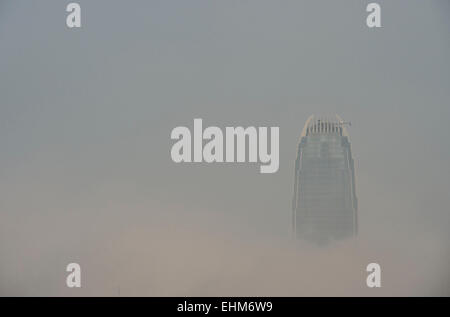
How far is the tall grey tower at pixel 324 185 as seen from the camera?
14.1 ft

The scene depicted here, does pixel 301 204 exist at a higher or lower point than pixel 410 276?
higher

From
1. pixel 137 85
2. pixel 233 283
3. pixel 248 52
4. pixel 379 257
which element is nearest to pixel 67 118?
pixel 137 85

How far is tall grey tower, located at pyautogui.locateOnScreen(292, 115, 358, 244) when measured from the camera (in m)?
4.29

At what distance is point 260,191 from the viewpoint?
14.1 feet

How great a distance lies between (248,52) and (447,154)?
4.84 ft

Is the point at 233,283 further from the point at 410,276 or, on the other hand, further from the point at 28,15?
the point at 28,15

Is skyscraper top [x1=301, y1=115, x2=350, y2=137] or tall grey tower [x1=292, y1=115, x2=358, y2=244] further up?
skyscraper top [x1=301, y1=115, x2=350, y2=137]

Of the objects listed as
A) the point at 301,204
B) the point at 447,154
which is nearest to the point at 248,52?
the point at 301,204

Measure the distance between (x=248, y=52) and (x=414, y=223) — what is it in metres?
1.57

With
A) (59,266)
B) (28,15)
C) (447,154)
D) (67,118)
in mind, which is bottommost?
(59,266)

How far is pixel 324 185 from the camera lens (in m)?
4.34

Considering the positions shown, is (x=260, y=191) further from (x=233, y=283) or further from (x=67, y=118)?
(x=67, y=118)

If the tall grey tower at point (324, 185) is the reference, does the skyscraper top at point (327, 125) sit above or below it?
above

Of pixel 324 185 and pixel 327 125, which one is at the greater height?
pixel 327 125
